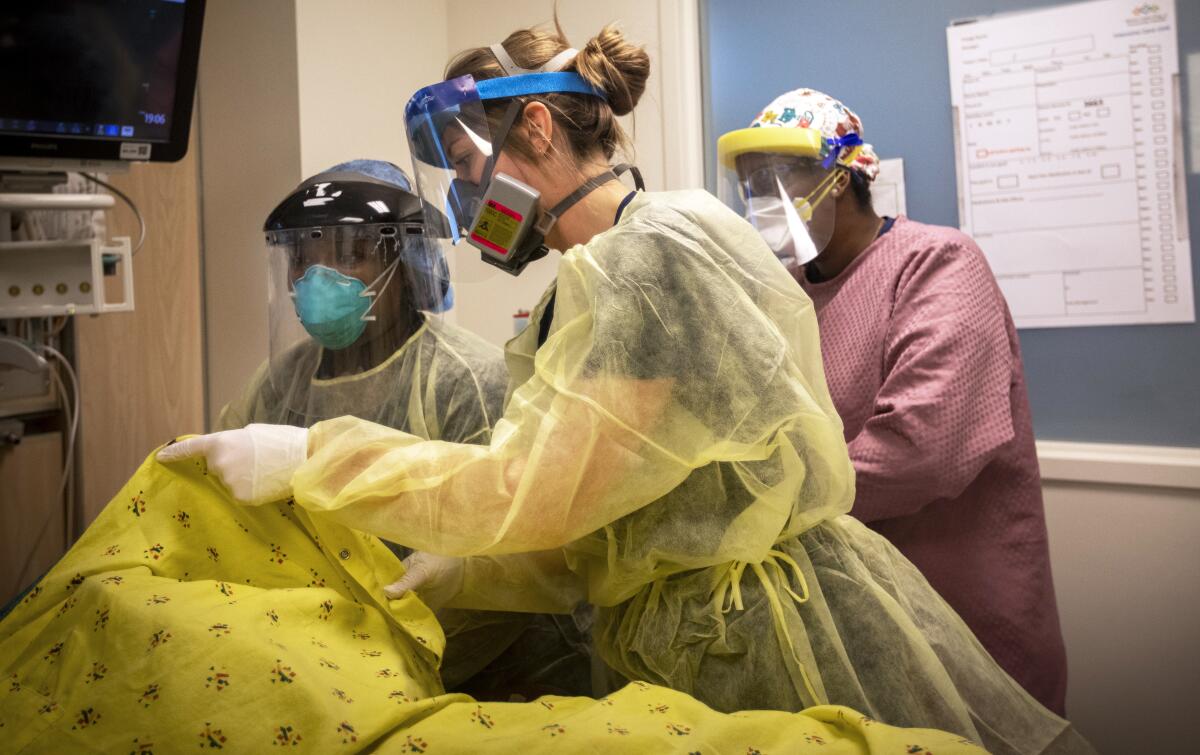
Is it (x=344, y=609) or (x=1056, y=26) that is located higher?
(x=1056, y=26)

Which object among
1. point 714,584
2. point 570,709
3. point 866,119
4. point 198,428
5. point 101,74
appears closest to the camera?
point 570,709

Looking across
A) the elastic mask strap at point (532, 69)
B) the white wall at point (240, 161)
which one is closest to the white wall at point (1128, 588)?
the elastic mask strap at point (532, 69)

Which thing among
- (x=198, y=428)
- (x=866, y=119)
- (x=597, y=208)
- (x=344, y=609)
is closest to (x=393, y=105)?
(x=198, y=428)

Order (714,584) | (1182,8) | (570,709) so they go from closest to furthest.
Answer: (570,709) → (714,584) → (1182,8)

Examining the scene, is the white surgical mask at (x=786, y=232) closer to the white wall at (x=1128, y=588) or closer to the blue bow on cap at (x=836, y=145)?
the blue bow on cap at (x=836, y=145)

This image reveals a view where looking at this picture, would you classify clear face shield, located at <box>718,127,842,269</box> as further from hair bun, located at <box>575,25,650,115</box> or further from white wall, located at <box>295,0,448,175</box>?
white wall, located at <box>295,0,448,175</box>

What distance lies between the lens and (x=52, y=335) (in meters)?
2.05

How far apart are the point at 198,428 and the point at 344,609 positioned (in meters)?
1.39

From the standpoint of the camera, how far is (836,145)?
1.94 meters

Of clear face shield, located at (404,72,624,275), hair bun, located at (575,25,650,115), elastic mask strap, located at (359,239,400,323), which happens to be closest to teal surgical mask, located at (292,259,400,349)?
elastic mask strap, located at (359,239,400,323)

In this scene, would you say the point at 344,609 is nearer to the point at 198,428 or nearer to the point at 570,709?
the point at 570,709

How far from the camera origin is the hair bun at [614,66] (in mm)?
1353

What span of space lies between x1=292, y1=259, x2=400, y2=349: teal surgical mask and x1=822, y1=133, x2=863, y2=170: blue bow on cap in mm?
902

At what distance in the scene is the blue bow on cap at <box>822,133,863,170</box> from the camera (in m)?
1.93
